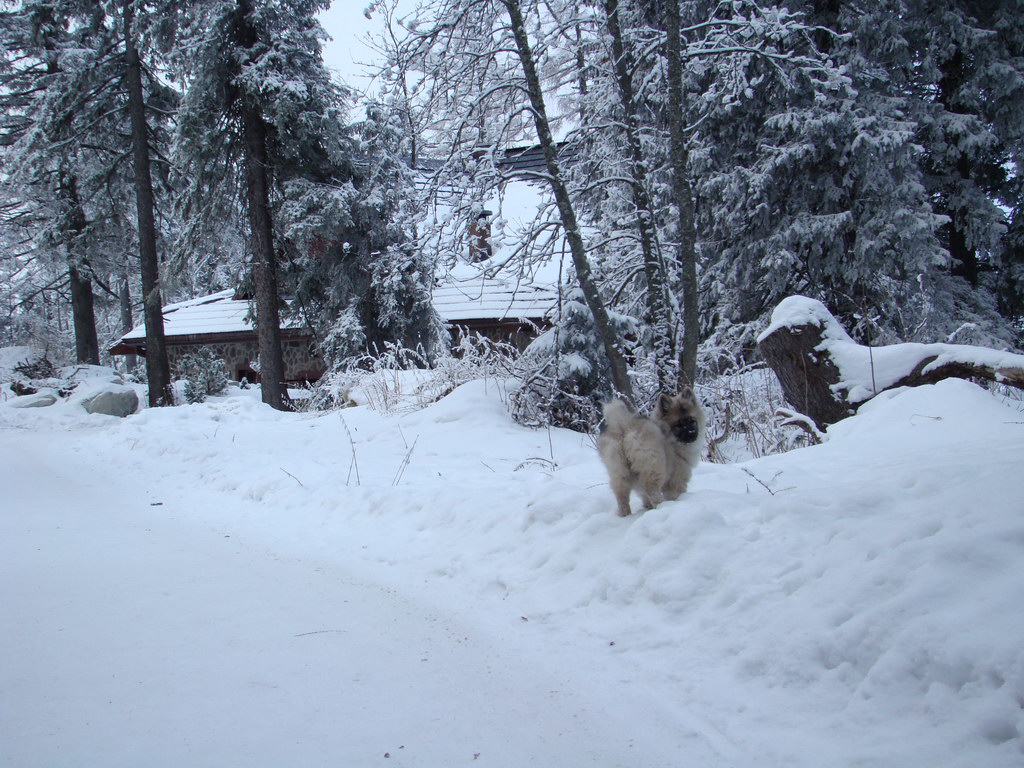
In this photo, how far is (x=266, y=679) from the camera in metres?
2.76

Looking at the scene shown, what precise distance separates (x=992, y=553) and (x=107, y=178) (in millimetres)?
23503

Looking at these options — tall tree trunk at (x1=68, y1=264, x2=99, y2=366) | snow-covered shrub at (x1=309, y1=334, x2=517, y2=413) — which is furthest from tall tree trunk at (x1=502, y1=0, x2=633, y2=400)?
tall tree trunk at (x1=68, y1=264, x2=99, y2=366)

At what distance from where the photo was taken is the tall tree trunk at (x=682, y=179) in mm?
6668

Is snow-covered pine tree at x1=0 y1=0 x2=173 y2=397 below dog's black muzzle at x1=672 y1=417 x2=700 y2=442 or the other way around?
the other way around

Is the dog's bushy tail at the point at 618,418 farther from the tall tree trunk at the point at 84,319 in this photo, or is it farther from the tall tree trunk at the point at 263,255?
the tall tree trunk at the point at 84,319

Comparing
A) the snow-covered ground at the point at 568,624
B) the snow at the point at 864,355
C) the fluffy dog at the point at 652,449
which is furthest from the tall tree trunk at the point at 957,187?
the fluffy dog at the point at 652,449

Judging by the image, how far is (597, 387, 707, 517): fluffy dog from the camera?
4.08 metres

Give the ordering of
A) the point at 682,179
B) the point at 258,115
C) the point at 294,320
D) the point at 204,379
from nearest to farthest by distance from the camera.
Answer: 1. the point at 682,179
2. the point at 258,115
3. the point at 204,379
4. the point at 294,320

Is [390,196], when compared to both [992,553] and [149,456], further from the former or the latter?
[992,553]

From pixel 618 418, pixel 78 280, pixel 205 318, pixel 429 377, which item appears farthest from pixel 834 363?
pixel 78 280

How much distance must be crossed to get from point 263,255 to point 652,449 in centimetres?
1444

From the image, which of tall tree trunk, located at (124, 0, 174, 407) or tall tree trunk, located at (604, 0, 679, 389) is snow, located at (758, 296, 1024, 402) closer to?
tall tree trunk, located at (604, 0, 679, 389)

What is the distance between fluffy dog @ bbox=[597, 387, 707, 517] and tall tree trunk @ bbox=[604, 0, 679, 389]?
11.9 ft

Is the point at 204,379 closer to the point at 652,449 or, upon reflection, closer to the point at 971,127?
the point at 652,449
